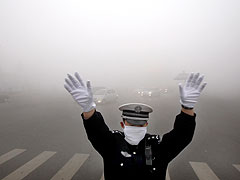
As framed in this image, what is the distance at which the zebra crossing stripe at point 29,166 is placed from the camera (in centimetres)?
391

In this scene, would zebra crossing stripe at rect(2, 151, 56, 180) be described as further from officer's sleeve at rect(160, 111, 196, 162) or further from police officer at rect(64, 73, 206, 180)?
officer's sleeve at rect(160, 111, 196, 162)

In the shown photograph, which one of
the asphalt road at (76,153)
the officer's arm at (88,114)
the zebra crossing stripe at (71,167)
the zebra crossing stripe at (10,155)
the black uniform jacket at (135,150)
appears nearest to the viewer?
the black uniform jacket at (135,150)

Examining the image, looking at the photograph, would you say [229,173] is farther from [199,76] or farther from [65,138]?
[65,138]

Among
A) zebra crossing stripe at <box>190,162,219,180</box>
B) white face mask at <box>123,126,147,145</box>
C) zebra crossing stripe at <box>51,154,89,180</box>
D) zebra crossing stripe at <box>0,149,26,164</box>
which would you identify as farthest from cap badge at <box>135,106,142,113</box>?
zebra crossing stripe at <box>0,149,26,164</box>

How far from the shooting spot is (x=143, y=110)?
181cm

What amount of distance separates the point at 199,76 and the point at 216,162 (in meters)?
4.08

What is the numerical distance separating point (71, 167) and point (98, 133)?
127 inches

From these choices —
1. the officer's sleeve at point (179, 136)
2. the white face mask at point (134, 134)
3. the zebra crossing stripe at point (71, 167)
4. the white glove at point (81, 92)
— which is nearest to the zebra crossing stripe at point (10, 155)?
the zebra crossing stripe at point (71, 167)

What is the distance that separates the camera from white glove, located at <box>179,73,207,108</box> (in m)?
1.70

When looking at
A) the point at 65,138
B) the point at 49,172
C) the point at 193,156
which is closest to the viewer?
the point at 49,172

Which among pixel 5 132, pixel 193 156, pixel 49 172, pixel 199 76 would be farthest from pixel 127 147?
pixel 5 132

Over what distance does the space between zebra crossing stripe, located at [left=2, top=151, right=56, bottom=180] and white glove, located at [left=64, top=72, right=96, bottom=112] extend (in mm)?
3336

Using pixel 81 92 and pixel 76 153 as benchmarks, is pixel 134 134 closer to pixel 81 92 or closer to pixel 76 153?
pixel 81 92

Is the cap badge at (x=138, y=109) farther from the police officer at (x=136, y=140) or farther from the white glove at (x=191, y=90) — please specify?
the white glove at (x=191, y=90)
